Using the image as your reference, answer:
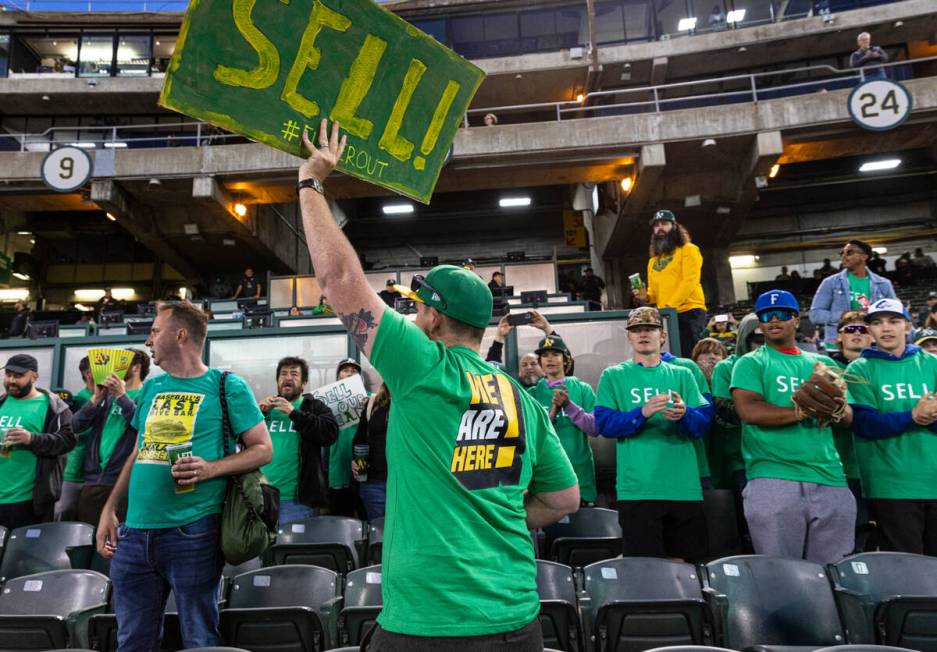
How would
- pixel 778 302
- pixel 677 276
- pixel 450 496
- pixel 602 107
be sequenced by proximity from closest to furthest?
pixel 450 496 → pixel 778 302 → pixel 677 276 → pixel 602 107

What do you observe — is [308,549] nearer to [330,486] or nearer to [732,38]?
[330,486]

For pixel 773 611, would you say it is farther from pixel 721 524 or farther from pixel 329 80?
pixel 329 80

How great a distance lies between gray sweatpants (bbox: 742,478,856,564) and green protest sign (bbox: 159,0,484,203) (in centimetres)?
227

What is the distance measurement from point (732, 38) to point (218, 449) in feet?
57.8

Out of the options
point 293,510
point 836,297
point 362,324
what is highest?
point 836,297

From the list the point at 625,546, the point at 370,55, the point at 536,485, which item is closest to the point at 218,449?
the point at 536,485

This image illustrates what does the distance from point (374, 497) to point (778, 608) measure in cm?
253

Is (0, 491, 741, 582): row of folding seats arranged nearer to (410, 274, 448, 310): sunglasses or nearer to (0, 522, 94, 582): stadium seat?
(0, 522, 94, 582): stadium seat

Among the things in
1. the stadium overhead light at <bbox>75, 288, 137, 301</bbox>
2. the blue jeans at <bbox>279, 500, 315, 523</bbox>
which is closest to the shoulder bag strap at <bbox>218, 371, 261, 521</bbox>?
Result: the blue jeans at <bbox>279, 500, 315, 523</bbox>

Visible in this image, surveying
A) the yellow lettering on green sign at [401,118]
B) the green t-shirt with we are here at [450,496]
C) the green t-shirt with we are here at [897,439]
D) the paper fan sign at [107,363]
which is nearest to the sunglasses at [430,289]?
the green t-shirt with we are here at [450,496]

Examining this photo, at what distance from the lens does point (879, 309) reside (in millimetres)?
3320

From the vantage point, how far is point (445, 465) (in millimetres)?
1290

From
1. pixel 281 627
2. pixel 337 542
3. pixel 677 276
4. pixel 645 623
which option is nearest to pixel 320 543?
pixel 337 542

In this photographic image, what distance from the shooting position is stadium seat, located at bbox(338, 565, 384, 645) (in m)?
2.50
